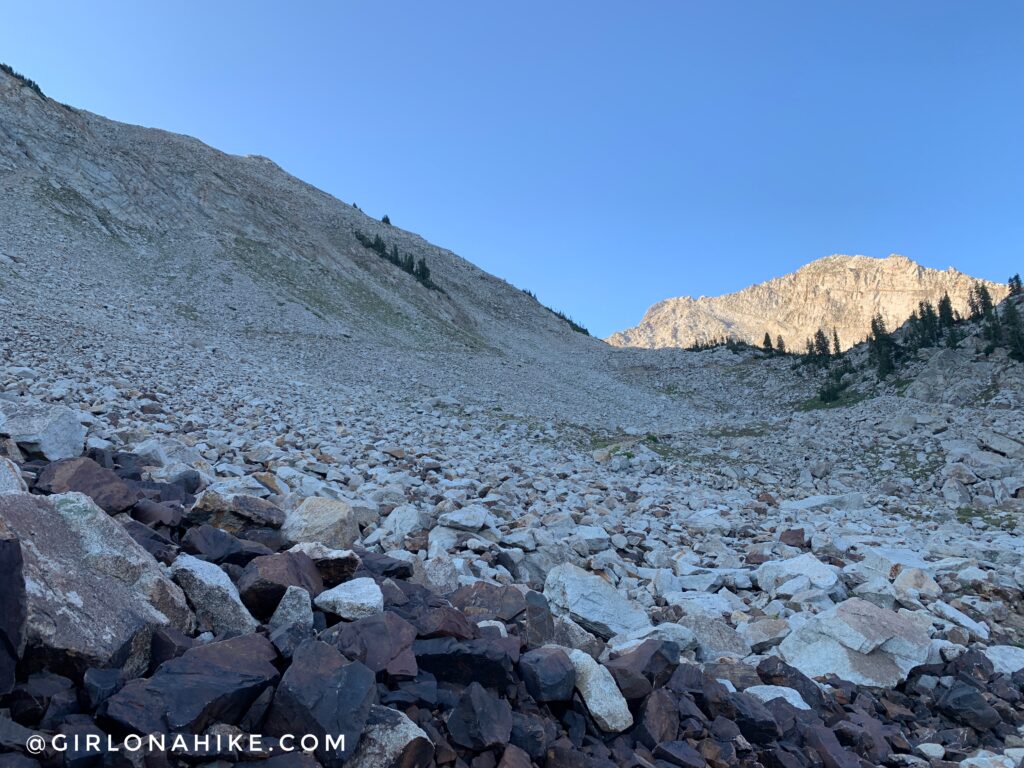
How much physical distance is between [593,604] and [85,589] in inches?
148

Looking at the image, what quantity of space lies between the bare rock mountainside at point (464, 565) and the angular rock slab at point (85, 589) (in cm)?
1

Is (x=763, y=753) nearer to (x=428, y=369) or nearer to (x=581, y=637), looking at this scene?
(x=581, y=637)

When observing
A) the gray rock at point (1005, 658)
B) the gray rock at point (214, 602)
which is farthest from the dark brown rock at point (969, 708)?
the gray rock at point (214, 602)

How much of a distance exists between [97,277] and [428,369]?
41.4ft

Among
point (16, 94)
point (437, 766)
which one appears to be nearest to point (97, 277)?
point (16, 94)

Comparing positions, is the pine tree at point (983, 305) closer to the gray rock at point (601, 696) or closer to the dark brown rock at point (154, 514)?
the gray rock at point (601, 696)

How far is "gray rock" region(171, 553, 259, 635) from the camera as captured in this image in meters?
3.26

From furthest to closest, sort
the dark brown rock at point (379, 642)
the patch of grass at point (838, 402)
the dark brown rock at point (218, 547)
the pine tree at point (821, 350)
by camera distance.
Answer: the pine tree at point (821, 350), the patch of grass at point (838, 402), the dark brown rock at point (218, 547), the dark brown rock at point (379, 642)

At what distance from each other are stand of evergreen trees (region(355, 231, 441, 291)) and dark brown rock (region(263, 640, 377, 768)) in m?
43.6

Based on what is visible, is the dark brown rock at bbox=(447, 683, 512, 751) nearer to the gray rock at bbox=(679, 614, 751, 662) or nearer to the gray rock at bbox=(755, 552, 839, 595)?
the gray rock at bbox=(679, 614, 751, 662)

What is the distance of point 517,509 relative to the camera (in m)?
8.35

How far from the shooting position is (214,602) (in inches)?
130

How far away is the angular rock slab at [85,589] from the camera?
255cm

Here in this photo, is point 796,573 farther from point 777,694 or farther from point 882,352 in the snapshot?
point 882,352
